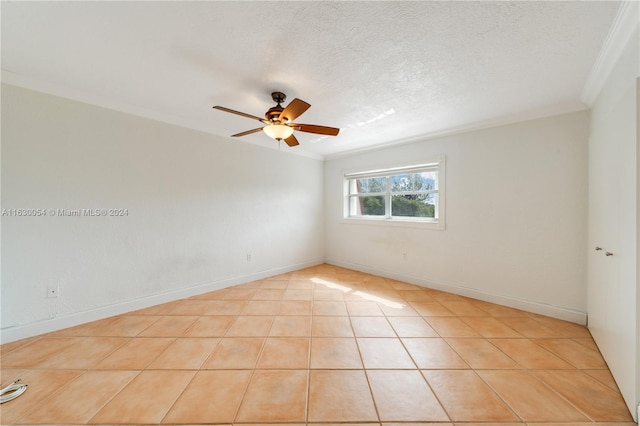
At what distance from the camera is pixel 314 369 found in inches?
65.3

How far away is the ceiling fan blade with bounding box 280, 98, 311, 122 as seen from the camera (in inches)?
70.0

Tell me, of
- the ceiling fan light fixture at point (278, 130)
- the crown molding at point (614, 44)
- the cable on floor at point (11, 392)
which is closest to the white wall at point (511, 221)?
the crown molding at point (614, 44)

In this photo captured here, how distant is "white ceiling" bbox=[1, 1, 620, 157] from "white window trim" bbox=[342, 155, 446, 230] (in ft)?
2.93

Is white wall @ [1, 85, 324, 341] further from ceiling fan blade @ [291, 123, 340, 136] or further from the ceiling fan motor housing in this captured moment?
ceiling fan blade @ [291, 123, 340, 136]

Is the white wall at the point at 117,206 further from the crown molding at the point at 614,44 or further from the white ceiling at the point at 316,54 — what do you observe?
the crown molding at the point at 614,44

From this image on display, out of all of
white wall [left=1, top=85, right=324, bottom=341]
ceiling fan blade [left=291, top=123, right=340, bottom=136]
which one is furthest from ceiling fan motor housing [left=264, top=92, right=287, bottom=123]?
white wall [left=1, top=85, right=324, bottom=341]

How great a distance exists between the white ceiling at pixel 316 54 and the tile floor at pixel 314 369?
91.5 inches

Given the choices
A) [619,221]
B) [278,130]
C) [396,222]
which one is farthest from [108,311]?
[619,221]

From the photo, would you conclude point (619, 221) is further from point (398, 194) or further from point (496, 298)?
point (398, 194)

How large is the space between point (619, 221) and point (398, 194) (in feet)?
8.34

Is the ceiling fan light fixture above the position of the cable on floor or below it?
above

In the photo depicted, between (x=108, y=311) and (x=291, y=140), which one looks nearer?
(x=108, y=311)

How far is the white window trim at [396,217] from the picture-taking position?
3.30 metres

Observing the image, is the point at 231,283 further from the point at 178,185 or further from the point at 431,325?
the point at 431,325
